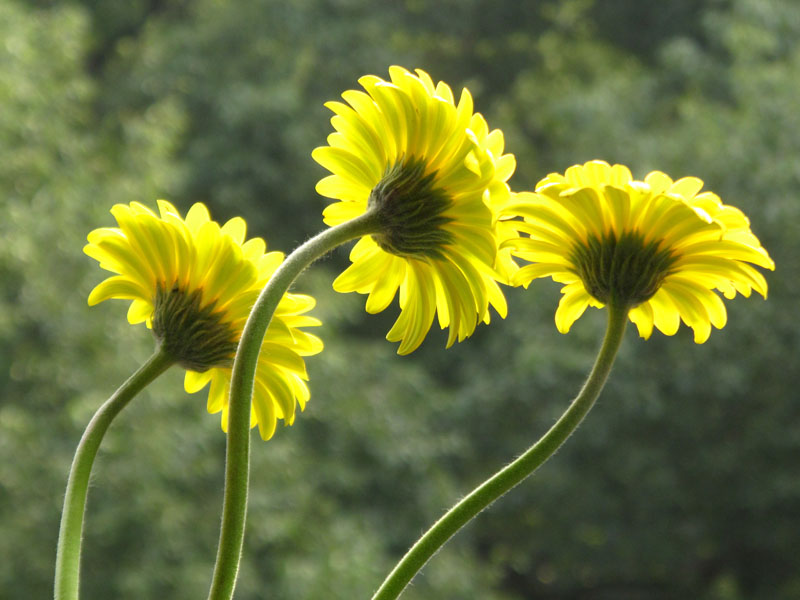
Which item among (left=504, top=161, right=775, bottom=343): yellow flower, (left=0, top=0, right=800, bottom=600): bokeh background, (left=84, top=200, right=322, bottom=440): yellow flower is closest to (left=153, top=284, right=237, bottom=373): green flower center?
(left=84, top=200, right=322, bottom=440): yellow flower

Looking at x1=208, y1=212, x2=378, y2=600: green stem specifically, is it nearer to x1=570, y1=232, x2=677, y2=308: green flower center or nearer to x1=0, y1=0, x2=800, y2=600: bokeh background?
x1=570, y1=232, x2=677, y2=308: green flower center

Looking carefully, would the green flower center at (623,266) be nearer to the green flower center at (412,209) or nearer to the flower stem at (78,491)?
the green flower center at (412,209)

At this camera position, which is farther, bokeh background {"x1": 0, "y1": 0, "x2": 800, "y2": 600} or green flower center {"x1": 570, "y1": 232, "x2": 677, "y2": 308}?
bokeh background {"x1": 0, "y1": 0, "x2": 800, "y2": 600}

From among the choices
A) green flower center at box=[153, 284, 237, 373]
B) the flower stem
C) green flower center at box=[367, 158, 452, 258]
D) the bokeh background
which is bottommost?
the flower stem

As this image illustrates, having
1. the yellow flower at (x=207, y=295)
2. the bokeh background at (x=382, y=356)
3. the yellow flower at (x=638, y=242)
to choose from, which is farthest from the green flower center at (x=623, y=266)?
the bokeh background at (x=382, y=356)

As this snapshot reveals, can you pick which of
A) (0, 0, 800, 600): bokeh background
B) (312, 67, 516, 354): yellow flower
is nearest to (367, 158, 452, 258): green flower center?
(312, 67, 516, 354): yellow flower

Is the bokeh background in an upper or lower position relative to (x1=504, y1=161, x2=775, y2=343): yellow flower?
upper

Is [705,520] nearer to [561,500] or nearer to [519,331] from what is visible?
[561,500]

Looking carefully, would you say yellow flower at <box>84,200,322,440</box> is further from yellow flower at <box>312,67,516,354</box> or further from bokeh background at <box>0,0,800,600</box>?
bokeh background at <box>0,0,800,600</box>
